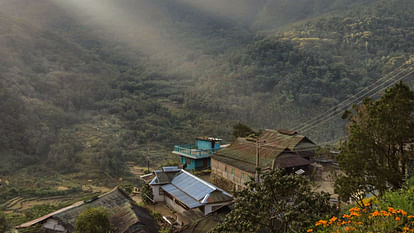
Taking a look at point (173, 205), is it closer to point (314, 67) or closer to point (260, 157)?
point (260, 157)

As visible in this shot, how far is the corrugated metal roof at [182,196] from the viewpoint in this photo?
14.9m

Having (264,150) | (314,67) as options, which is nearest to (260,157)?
(264,150)

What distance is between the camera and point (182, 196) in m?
16.6

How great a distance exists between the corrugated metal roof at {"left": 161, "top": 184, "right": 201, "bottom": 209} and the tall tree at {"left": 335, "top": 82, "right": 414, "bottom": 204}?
8500 mm

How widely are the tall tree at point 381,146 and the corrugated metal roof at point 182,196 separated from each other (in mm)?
8500

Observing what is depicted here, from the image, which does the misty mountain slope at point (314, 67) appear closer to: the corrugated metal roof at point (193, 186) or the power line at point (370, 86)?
the power line at point (370, 86)

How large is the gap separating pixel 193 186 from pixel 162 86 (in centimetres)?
8572

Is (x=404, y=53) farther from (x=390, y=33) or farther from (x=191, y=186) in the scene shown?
(x=191, y=186)

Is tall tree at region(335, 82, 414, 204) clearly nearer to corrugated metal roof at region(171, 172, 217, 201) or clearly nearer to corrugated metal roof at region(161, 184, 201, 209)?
corrugated metal roof at region(161, 184, 201, 209)

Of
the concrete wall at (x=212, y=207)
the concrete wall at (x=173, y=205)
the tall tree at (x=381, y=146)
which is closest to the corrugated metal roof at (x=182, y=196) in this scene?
the concrete wall at (x=212, y=207)

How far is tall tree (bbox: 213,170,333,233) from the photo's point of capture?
7.02m

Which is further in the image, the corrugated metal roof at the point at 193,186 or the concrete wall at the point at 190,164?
the concrete wall at the point at 190,164

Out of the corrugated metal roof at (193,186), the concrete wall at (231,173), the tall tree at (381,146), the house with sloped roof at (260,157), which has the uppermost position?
the tall tree at (381,146)

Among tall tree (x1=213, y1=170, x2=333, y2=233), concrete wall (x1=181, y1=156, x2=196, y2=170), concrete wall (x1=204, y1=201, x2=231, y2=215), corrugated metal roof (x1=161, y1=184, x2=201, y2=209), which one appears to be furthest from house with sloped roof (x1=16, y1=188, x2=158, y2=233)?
concrete wall (x1=181, y1=156, x2=196, y2=170)
